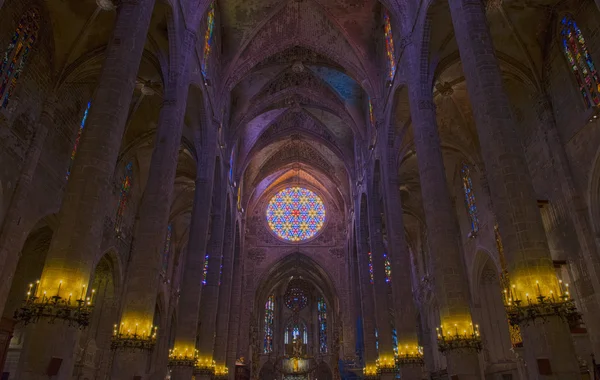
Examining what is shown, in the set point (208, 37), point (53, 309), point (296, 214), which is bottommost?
point (53, 309)

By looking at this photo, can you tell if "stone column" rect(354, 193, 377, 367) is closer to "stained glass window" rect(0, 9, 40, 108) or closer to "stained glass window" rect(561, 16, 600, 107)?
"stained glass window" rect(561, 16, 600, 107)

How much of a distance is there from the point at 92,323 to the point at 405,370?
45.6 ft

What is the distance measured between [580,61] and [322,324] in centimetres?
3704

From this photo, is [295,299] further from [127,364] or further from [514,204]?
[514,204]

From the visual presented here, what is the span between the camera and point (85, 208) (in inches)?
303

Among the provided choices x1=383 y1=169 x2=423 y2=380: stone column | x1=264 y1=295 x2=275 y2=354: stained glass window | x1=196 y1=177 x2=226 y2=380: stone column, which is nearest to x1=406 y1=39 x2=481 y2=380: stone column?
x1=383 y1=169 x2=423 y2=380: stone column

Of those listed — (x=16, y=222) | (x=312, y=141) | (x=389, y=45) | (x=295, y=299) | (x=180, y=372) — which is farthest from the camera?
(x=295, y=299)

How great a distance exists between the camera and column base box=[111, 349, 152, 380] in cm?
984

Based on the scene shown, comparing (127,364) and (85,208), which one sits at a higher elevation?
(85,208)

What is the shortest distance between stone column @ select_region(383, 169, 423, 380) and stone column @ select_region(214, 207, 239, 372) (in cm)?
1019

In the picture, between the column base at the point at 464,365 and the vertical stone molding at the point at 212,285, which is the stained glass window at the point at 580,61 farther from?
the vertical stone molding at the point at 212,285

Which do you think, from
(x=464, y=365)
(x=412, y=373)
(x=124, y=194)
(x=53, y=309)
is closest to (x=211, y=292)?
(x=124, y=194)

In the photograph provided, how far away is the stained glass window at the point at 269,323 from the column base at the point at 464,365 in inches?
1380

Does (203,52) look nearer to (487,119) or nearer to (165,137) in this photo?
(165,137)
